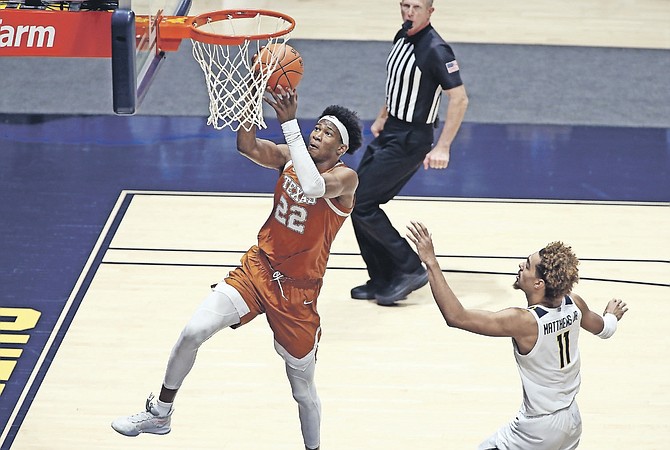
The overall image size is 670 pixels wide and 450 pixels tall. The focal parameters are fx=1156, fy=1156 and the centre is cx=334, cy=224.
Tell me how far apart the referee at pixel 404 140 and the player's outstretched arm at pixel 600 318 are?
6.79ft

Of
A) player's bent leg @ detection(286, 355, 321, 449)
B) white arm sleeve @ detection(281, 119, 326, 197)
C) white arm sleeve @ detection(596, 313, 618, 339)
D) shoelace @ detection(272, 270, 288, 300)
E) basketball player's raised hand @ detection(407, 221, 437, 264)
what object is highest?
white arm sleeve @ detection(281, 119, 326, 197)

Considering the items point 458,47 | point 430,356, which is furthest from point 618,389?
point 458,47

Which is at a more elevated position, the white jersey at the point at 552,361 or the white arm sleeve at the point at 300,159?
the white arm sleeve at the point at 300,159

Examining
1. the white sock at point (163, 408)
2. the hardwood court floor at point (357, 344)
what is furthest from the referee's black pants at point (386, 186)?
the white sock at point (163, 408)

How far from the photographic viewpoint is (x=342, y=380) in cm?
696

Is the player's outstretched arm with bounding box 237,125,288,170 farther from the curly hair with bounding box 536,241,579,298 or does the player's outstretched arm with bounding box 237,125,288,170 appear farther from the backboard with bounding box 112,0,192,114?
the curly hair with bounding box 536,241,579,298

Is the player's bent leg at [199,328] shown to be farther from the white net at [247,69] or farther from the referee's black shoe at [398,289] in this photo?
the referee's black shoe at [398,289]

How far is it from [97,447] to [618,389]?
305 centimetres

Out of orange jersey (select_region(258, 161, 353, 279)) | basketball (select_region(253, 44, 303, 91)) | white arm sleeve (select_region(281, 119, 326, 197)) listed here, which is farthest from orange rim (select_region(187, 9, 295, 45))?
orange jersey (select_region(258, 161, 353, 279))

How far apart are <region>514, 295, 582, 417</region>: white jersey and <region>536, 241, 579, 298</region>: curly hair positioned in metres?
0.11

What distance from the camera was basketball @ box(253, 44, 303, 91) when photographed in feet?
19.6

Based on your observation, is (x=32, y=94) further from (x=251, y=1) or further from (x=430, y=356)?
(x=430, y=356)

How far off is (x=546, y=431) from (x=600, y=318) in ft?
2.03

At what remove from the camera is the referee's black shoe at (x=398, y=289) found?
787cm
